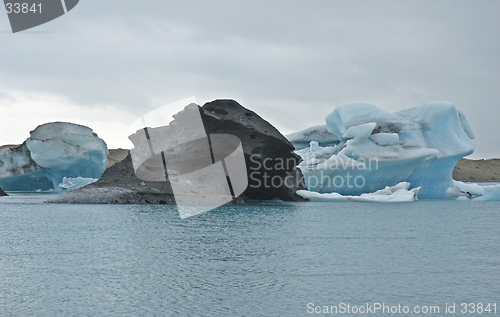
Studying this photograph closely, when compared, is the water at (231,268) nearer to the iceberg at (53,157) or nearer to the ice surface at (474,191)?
the ice surface at (474,191)

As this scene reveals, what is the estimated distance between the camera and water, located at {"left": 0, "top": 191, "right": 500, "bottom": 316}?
691 centimetres

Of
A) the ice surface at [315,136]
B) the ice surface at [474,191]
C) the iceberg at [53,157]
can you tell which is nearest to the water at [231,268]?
the ice surface at [474,191]

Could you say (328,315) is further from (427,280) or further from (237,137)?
(237,137)

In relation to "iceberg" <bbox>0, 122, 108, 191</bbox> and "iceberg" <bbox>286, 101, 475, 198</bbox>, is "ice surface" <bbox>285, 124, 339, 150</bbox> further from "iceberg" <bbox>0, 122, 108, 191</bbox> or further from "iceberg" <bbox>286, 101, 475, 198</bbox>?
"iceberg" <bbox>0, 122, 108, 191</bbox>

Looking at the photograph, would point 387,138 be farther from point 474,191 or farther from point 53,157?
point 53,157

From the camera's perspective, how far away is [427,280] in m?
8.52

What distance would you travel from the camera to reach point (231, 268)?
9180 millimetres

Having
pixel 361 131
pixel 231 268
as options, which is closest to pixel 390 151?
pixel 361 131

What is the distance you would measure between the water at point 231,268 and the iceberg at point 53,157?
2997 cm

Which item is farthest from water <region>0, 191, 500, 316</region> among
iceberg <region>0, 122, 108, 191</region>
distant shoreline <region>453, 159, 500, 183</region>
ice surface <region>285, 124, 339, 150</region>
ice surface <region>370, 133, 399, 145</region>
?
distant shoreline <region>453, 159, 500, 183</region>

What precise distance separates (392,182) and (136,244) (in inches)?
1208

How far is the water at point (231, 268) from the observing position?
272 inches

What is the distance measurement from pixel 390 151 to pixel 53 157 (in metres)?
31.0

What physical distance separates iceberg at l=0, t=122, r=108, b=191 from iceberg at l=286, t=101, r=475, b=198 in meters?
21.5
